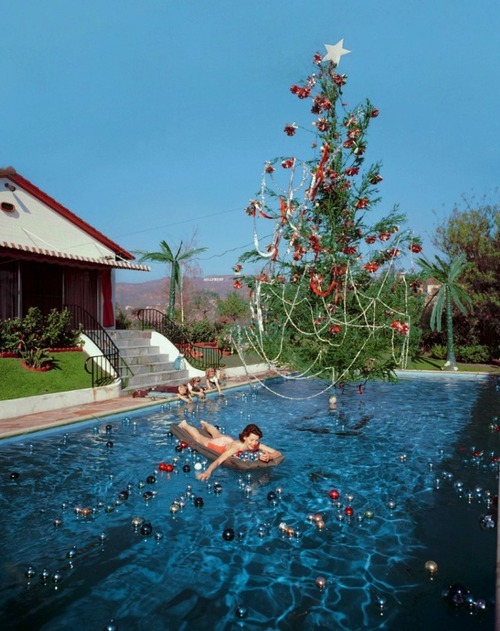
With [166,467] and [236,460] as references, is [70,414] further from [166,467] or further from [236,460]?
[236,460]

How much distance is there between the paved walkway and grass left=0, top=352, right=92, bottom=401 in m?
0.83

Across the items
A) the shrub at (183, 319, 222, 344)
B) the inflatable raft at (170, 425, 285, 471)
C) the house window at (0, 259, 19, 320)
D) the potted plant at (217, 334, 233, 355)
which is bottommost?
the inflatable raft at (170, 425, 285, 471)

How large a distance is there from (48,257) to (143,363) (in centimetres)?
531

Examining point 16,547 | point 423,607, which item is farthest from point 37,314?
point 423,607

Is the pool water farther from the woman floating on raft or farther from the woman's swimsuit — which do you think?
the woman's swimsuit

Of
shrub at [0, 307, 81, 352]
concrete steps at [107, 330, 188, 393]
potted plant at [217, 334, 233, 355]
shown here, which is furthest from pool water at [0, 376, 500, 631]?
potted plant at [217, 334, 233, 355]

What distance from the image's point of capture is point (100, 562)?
18.6 feet

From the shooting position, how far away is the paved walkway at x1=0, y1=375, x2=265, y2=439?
11.2 metres

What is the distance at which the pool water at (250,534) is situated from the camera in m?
4.78

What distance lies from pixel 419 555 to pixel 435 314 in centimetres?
2365

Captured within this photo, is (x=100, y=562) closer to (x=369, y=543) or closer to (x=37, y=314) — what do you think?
(x=369, y=543)

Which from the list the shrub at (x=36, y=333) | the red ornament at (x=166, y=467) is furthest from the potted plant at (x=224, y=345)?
the red ornament at (x=166, y=467)

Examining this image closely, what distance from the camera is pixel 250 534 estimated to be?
6457 millimetres

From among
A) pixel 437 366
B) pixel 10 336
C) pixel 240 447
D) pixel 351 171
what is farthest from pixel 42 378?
pixel 437 366
